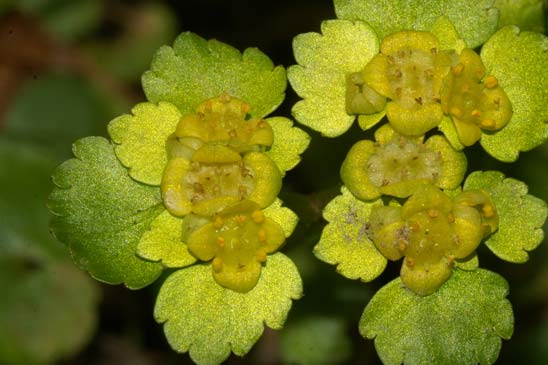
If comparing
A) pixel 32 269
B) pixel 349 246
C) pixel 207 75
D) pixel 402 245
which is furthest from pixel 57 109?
pixel 402 245

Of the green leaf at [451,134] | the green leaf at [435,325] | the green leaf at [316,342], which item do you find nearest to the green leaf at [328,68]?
the green leaf at [451,134]

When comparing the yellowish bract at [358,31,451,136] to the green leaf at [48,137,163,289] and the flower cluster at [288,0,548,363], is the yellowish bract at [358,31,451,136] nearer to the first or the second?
the flower cluster at [288,0,548,363]

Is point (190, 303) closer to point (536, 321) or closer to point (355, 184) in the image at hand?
point (355, 184)

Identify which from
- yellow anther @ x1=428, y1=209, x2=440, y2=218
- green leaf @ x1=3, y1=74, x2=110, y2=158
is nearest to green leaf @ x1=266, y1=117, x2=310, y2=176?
yellow anther @ x1=428, y1=209, x2=440, y2=218

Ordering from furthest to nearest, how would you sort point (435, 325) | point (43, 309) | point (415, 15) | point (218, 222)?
point (43, 309), point (415, 15), point (435, 325), point (218, 222)

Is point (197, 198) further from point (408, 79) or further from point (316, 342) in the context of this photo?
point (316, 342)
